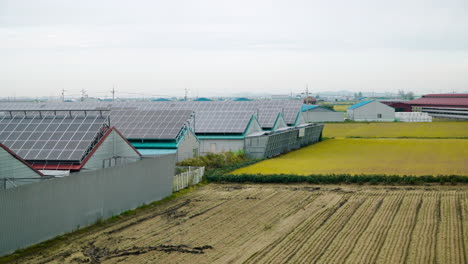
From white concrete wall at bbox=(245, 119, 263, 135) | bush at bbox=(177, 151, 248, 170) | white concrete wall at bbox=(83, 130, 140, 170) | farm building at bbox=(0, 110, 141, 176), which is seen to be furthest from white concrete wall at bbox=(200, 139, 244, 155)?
farm building at bbox=(0, 110, 141, 176)

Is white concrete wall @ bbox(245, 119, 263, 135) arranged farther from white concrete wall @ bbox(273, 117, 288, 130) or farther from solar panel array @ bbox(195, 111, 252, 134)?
white concrete wall @ bbox(273, 117, 288, 130)

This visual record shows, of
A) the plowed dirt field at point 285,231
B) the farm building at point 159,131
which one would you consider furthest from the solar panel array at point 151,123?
the plowed dirt field at point 285,231

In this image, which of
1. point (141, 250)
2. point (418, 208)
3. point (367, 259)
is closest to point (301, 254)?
point (367, 259)

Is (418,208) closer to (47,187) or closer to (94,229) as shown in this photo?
(94,229)

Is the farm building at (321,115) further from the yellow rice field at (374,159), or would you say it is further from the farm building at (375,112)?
the yellow rice field at (374,159)

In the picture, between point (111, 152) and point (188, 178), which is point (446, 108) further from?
point (111, 152)

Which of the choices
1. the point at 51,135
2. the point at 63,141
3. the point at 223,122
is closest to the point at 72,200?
the point at 63,141
